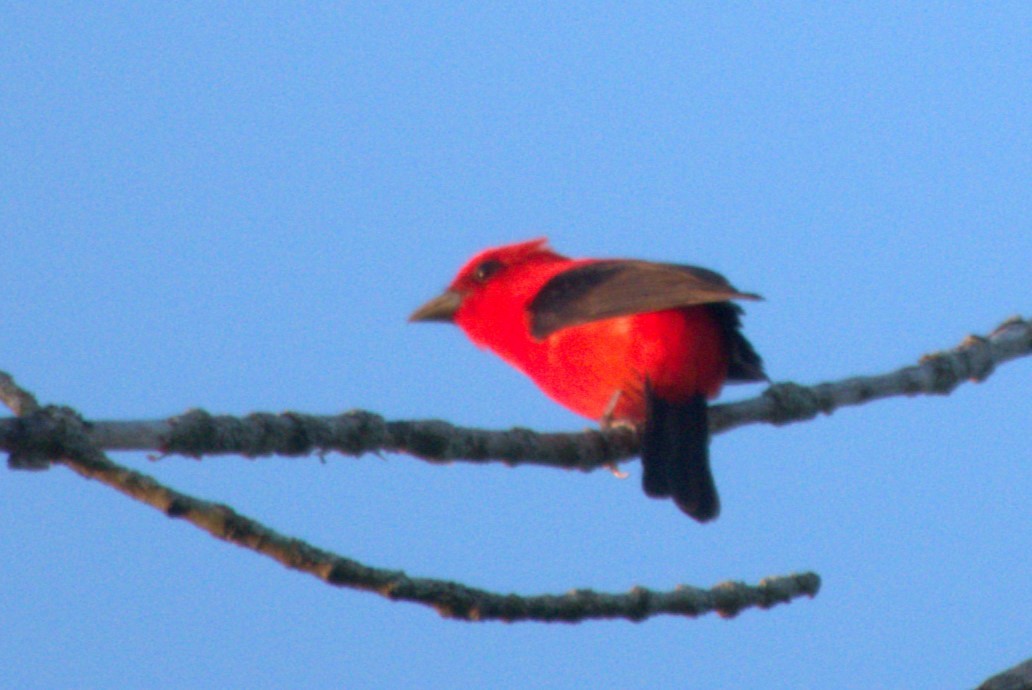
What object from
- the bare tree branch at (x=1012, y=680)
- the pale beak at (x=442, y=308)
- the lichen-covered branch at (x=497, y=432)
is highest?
the pale beak at (x=442, y=308)

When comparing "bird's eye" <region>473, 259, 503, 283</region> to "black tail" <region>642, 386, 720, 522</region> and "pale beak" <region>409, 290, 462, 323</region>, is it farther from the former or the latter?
"black tail" <region>642, 386, 720, 522</region>

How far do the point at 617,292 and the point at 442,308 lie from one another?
1.19 meters

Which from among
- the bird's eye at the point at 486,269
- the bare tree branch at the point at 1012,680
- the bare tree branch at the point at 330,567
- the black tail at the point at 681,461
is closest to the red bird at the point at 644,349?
the black tail at the point at 681,461

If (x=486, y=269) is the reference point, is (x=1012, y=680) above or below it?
below

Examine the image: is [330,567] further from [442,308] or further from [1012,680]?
[442,308]

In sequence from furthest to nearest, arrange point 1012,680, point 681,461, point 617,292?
point 617,292 < point 681,461 < point 1012,680

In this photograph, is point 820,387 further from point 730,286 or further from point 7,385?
point 7,385

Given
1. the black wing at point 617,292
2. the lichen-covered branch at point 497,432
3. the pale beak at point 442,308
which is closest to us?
the lichen-covered branch at point 497,432

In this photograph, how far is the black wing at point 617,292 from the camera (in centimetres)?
452

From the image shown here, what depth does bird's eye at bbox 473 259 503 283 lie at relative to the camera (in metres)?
5.89

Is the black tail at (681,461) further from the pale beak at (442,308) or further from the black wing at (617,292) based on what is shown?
the pale beak at (442,308)

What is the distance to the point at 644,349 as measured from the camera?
15.6 ft

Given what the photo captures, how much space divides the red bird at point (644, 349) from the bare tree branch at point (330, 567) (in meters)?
1.43

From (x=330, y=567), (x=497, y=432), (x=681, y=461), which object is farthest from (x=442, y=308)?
(x=330, y=567)
